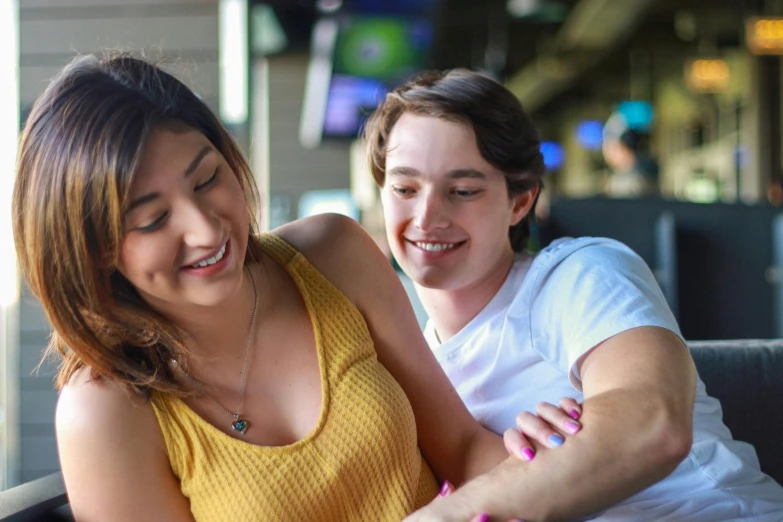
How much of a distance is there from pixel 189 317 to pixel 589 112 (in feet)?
73.8

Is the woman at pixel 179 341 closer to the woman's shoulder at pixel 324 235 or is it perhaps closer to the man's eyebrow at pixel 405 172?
the woman's shoulder at pixel 324 235

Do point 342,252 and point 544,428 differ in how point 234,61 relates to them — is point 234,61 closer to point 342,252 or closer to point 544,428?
point 342,252

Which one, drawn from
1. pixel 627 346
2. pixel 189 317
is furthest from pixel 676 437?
pixel 189 317

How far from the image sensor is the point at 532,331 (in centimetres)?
145

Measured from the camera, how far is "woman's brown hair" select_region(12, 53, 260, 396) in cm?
116

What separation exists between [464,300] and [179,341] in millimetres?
582

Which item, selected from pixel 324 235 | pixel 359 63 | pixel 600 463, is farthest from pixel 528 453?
pixel 359 63

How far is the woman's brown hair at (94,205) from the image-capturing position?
45.5 inches

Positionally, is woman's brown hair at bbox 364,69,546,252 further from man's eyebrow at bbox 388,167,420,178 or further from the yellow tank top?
the yellow tank top

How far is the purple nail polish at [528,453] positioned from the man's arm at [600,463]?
0.04ft

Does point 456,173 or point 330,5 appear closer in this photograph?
point 456,173

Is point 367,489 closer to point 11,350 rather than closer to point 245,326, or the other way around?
point 245,326

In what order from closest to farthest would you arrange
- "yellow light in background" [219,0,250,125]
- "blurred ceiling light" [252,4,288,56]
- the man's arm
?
the man's arm → "yellow light in background" [219,0,250,125] → "blurred ceiling light" [252,4,288,56]

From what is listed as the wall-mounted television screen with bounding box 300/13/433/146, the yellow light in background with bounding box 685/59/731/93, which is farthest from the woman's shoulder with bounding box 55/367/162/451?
the yellow light in background with bounding box 685/59/731/93
